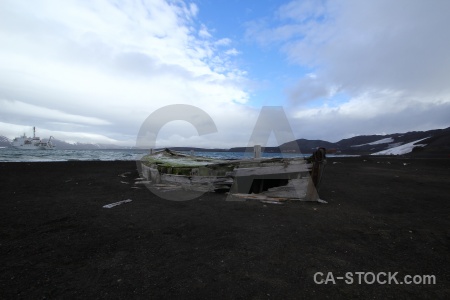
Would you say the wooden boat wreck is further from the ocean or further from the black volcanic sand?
the ocean

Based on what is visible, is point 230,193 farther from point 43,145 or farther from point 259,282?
point 43,145

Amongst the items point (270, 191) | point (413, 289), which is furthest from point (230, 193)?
point (413, 289)

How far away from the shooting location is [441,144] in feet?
206

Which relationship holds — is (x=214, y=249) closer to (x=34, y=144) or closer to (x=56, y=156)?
(x=56, y=156)

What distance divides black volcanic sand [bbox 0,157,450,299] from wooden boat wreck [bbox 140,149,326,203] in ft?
3.18

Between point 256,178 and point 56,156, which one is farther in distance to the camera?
point 56,156

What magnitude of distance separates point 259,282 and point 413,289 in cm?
231

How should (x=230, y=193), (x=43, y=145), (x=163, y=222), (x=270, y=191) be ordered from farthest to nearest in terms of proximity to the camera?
1. (x=43, y=145)
2. (x=230, y=193)
3. (x=270, y=191)
4. (x=163, y=222)

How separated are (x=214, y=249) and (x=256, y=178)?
515 cm

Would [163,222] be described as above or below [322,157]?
below

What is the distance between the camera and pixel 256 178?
9.42 m
